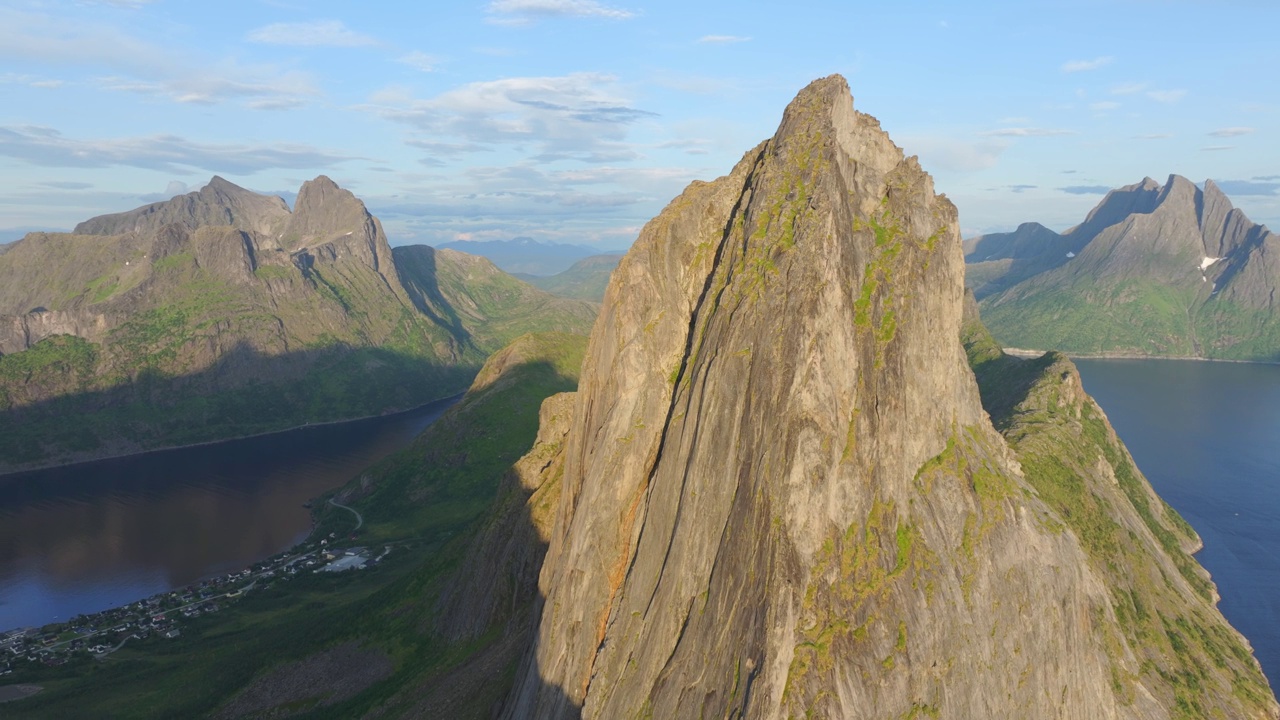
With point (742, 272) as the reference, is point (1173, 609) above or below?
below

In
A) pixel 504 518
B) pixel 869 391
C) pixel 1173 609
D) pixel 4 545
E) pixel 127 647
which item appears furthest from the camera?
pixel 4 545

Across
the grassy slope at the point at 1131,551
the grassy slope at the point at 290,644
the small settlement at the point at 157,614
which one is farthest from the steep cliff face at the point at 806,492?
the small settlement at the point at 157,614

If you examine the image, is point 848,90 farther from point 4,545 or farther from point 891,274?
point 4,545

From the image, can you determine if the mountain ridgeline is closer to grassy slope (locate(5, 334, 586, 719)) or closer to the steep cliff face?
the steep cliff face

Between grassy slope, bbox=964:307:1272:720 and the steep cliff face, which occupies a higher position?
the steep cliff face

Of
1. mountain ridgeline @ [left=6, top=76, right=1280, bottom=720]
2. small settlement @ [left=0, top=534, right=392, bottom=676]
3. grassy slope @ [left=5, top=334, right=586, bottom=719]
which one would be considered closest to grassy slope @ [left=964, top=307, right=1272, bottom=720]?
mountain ridgeline @ [left=6, top=76, right=1280, bottom=720]

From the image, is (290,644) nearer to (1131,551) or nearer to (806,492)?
(806,492)


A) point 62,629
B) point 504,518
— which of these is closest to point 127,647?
point 62,629

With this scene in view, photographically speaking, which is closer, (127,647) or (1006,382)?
(127,647)
